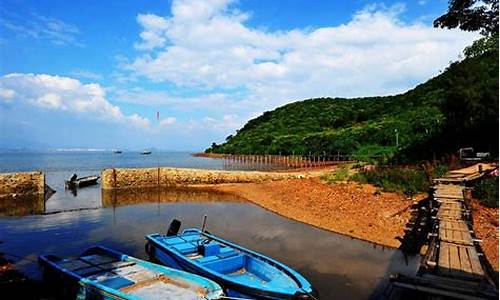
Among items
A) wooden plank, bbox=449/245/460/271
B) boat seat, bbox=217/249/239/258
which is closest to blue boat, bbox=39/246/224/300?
boat seat, bbox=217/249/239/258

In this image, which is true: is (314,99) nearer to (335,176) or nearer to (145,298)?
(335,176)

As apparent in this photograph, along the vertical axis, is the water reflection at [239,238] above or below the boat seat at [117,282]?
below

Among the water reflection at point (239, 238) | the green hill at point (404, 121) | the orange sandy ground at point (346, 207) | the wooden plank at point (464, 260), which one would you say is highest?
the green hill at point (404, 121)

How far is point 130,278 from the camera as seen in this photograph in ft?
28.9

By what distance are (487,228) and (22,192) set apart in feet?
104

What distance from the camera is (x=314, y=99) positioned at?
402 feet

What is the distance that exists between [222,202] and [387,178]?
11653mm


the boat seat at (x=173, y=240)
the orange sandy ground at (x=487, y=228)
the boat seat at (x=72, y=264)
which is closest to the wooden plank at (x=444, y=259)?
the orange sandy ground at (x=487, y=228)

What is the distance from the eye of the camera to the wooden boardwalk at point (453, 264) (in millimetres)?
5779

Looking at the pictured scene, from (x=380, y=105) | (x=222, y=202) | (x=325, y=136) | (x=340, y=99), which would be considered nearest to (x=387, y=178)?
(x=222, y=202)

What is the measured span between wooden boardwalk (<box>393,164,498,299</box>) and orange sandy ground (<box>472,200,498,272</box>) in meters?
1.52

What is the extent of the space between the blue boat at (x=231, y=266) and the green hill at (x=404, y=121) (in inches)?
203

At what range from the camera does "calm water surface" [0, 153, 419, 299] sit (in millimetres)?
11516

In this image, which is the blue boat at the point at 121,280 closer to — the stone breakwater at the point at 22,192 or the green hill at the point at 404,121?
the green hill at the point at 404,121
